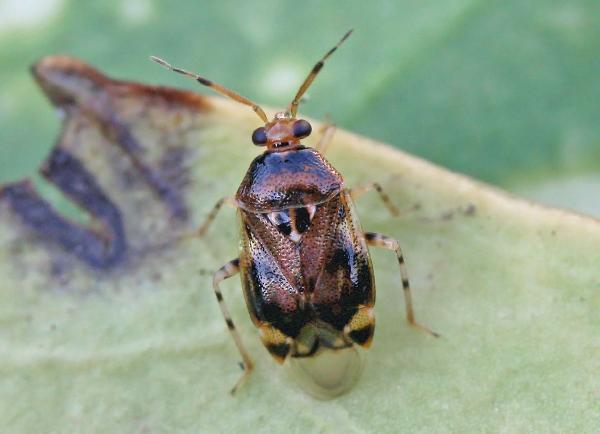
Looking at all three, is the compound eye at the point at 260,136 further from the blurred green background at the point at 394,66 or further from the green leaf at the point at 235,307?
the blurred green background at the point at 394,66

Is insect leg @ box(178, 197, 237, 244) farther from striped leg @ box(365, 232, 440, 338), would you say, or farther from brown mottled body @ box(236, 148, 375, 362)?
striped leg @ box(365, 232, 440, 338)

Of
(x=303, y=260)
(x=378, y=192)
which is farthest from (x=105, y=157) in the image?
(x=378, y=192)

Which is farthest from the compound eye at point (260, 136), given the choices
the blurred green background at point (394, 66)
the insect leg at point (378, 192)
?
the blurred green background at point (394, 66)

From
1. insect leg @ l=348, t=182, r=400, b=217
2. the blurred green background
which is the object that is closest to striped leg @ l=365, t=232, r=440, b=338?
insect leg @ l=348, t=182, r=400, b=217

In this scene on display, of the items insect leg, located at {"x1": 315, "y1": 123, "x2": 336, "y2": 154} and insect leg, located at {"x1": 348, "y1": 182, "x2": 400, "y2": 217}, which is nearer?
insect leg, located at {"x1": 348, "y1": 182, "x2": 400, "y2": 217}

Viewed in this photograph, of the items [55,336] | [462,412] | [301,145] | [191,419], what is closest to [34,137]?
[55,336]
